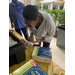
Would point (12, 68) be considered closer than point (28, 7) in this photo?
No

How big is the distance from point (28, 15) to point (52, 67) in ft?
2.28

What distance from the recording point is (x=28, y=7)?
68cm

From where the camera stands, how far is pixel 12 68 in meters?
0.79

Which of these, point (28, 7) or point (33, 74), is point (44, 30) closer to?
point (28, 7)

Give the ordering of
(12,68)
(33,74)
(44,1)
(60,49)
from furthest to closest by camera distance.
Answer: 1. (44,1)
2. (60,49)
3. (12,68)
4. (33,74)

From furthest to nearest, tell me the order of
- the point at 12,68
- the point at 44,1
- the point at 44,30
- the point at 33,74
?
1. the point at 44,1
2. the point at 44,30
3. the point at 12,68
4. the point at 33,74
